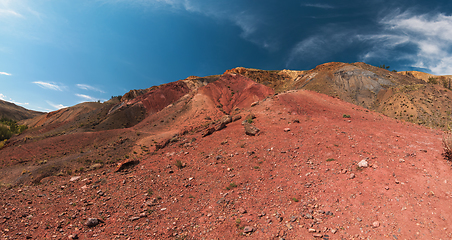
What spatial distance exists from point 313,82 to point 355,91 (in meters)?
10.6

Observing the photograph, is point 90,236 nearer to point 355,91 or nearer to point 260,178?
point 260,178

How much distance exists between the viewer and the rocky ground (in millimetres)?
6352

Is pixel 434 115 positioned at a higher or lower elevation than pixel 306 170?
higher

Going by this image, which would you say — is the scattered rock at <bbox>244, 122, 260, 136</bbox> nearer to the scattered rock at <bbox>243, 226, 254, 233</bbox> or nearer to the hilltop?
the hilltop

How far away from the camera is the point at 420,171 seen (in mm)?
7891

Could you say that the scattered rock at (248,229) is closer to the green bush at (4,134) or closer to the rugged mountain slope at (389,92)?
the rugged mountain slope at (389,92)

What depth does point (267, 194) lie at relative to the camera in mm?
8359

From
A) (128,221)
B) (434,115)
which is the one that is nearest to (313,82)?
→ (434,115)

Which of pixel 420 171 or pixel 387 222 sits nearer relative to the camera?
pixel 387 222

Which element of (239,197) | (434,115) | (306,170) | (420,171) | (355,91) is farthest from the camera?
(355,91)

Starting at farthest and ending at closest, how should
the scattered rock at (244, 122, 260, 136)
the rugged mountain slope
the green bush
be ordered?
the green bush → the rugged mountain slope → the scattered rock at (244, 122, 260, 136)

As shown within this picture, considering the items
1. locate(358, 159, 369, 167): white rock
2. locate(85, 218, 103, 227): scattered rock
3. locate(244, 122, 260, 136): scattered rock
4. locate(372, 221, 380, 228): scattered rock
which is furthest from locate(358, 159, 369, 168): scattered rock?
locate(85, 218, 103, 227): scattered rock

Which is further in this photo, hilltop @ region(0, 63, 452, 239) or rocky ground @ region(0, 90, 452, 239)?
hilltop @ region(0, 63, 452, 239)

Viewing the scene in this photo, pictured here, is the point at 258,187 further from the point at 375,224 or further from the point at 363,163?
the point at 363,163
